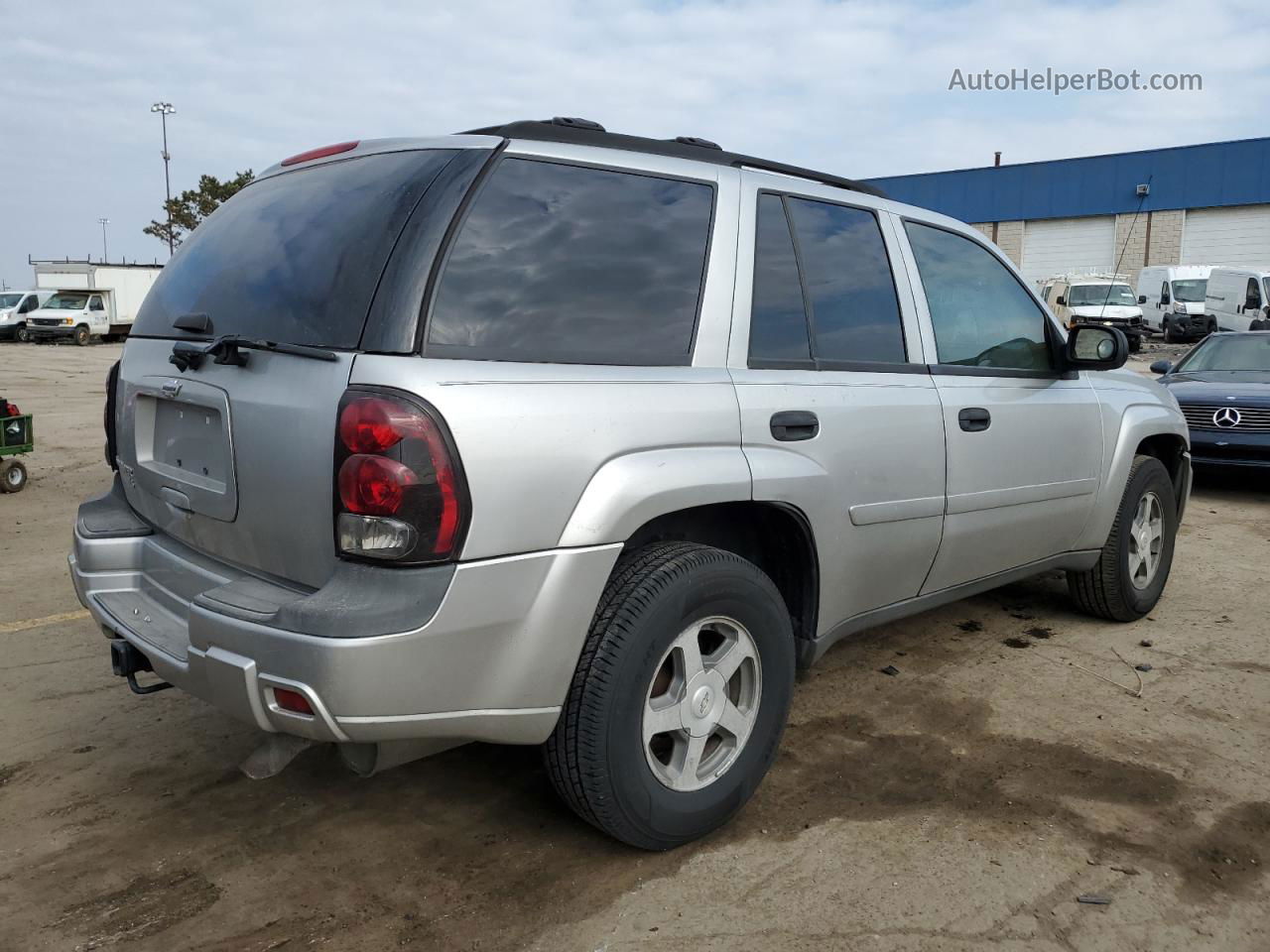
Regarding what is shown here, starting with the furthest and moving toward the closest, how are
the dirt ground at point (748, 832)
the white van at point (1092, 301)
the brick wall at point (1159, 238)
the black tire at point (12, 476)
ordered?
1. the brick wall at point (1159, 238)
2. the white van at point (1092, 301)
3. the black tire at point (12, 476)
4. the dirt ground at point (748, 832)

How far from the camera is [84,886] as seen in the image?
2.63 meters

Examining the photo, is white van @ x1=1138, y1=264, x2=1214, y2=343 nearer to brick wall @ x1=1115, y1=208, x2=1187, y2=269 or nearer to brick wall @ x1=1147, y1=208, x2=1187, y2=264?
brick wall @ x1=1115, y1=208, x2=1187, y2=269

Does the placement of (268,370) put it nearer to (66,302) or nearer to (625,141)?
(625,141)

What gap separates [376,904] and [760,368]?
1708mm

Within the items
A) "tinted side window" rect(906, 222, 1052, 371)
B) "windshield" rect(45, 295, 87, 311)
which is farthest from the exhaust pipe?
"windshield" rect(45, 295, 87, 311)

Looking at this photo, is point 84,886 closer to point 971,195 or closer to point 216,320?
point 216,320

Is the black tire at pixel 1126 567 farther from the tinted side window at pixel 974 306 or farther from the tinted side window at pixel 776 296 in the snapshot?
the tinted side window at pixel 776 296

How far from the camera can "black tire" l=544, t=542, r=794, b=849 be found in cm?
249

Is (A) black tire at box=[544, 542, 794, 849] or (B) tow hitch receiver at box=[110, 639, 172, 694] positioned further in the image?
(B) tow hitch receiver at box=[110, 639, 172, 694]

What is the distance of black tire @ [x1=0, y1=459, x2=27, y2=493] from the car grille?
9.14 meters

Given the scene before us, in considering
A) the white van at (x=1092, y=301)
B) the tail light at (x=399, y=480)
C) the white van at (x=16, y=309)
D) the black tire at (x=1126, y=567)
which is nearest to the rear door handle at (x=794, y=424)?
the tail light at (x=399, y=480)

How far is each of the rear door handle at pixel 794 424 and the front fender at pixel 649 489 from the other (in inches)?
7.4

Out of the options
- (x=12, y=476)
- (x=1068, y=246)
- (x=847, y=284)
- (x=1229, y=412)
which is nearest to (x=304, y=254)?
(x=847, y=284)

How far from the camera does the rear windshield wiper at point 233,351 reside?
2.36 m
